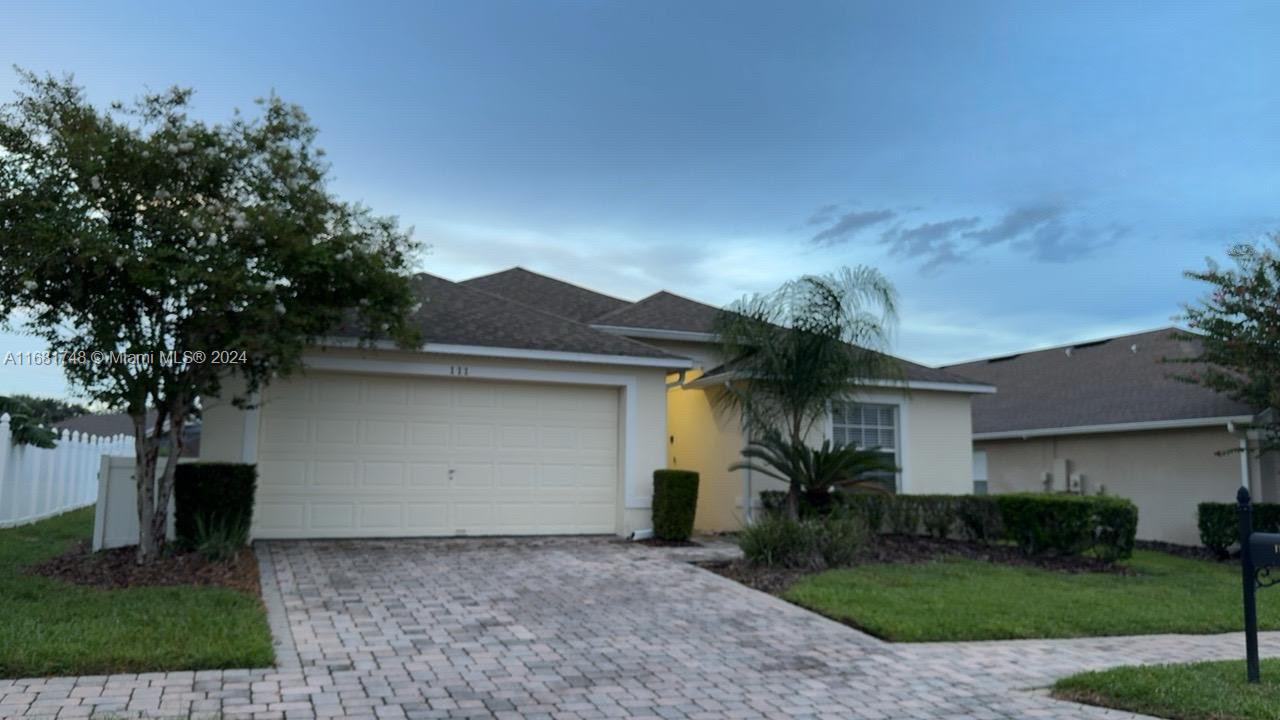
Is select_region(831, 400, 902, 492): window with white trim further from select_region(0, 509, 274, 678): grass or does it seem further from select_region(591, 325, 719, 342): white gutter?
select_region(0, 509, 274, 678): grass

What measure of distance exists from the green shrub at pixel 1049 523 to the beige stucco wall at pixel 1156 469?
16.6 ft

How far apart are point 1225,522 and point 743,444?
801 centimetres

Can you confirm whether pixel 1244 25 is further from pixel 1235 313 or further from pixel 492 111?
pixel 492 111

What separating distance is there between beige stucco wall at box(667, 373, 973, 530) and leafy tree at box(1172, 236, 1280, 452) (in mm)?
4117

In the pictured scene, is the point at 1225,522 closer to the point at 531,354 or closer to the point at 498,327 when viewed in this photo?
the point at 531,354

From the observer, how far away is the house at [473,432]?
40.0 feet

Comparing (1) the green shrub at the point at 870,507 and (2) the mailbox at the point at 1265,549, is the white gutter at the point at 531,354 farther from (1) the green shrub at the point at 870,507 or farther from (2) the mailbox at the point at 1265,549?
(2) the mailbox at the point at 1265,549

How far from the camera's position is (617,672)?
6.26 metres

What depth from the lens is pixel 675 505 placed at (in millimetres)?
13242

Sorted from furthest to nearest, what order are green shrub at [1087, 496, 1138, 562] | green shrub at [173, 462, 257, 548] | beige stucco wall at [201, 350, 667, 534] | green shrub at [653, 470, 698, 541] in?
green shrub at [653, 470, 698, 541] → beige stucco wall at [201, 350, 667, 534] → green shrub at [1087, 496, 1138, 562] → green shrub at [173, 462, 257, 548]

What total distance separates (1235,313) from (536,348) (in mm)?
10884

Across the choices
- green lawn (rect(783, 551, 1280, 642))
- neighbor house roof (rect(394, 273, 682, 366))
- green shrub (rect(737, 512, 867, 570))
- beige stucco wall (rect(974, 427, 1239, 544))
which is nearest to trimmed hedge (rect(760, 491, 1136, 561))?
green lawn (rect(783, 551, 1280, 642))

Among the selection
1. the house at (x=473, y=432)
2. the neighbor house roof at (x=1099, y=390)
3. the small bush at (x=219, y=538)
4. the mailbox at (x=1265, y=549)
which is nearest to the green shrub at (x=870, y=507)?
the house at (x=473, y=432)

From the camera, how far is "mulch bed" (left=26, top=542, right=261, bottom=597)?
881 centimetres
